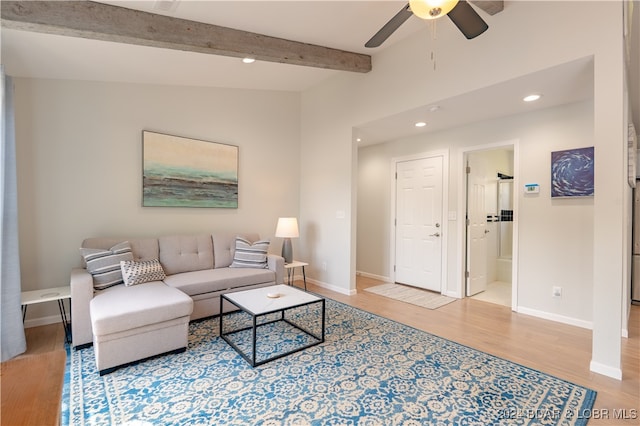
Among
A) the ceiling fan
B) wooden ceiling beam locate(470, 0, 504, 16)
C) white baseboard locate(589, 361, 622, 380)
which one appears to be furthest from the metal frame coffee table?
wooden ceiling beam locate(470, 0, 504, 16)

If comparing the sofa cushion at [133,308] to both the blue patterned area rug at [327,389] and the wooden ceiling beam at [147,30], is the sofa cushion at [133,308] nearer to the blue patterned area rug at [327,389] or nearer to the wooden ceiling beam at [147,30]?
the blue patterned area rug at [327,389]

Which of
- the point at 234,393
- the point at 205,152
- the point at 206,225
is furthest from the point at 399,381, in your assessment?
the point at 205,152

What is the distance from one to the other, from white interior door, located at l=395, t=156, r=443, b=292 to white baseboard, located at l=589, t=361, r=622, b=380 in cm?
219

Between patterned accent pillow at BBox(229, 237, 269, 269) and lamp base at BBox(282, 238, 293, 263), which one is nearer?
patterned accent pillow at BBox(229, 237, 269, 269)

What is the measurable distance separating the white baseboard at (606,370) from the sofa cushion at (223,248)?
373cm

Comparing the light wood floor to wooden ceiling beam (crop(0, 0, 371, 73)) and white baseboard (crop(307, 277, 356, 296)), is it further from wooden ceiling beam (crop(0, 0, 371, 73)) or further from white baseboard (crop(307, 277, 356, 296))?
wooden ceiling beam (crop(0, 0, 371, 73))

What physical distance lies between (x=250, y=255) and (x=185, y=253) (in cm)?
78

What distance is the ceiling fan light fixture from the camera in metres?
1.72

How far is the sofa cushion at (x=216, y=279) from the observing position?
321 cm

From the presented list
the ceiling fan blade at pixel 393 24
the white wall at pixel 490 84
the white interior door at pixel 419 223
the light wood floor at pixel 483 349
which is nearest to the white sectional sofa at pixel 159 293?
the light wood floor at pixel 483 349

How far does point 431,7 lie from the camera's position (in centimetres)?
176

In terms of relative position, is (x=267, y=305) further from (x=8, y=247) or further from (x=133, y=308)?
(x=8, y=247)

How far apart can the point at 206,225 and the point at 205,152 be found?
1015mm

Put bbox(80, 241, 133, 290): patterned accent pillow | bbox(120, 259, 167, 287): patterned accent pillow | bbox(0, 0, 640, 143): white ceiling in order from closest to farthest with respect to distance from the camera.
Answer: bbox(0, 0, 640, 143): white ceiling
bbox(80, 241, 133, 290): patterned accent pillow
bbox(120, 259, 167, 287): patterned accent pillow
